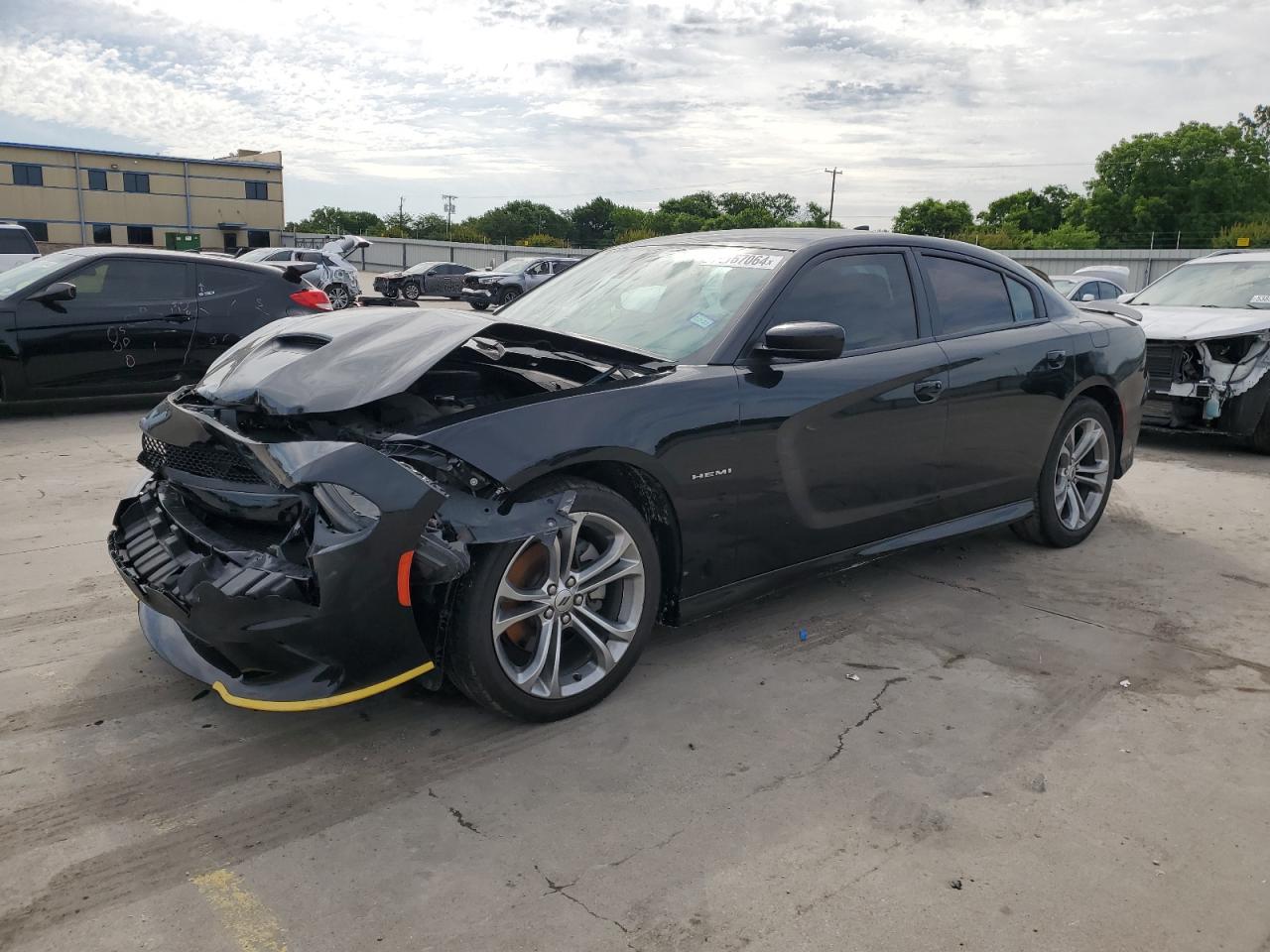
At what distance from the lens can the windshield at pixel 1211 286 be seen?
8.95 meters

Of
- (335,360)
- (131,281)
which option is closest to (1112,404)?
(335,360)

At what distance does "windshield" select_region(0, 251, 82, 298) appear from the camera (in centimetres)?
820

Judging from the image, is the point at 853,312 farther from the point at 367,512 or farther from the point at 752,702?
the point at 367,512

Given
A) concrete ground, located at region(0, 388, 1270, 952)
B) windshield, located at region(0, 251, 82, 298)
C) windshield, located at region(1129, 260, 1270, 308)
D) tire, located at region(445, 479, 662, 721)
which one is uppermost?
windshield, located at region(1129, 260, 1270, 308)

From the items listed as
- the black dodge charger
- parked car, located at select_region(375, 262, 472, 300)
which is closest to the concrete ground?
the black dodge charger

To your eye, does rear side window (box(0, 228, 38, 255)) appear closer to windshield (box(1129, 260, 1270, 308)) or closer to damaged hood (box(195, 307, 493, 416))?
damaged hood (box(195, 307, 493, 416))

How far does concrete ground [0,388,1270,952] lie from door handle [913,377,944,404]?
97 cm

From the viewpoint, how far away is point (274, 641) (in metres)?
2.81

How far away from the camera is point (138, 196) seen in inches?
2724

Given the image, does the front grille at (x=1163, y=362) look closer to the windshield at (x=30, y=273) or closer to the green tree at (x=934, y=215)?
the windshield at (x=30, y=273)

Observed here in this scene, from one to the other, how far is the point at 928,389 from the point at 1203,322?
5369mm

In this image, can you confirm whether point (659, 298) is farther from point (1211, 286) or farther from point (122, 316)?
point (1211, 286)

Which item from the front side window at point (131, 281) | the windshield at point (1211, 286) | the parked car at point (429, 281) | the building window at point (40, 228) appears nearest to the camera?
the front side window at point (131, 281)


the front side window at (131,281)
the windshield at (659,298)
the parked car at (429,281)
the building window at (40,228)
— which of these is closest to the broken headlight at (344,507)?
the windshield at (659,298)
